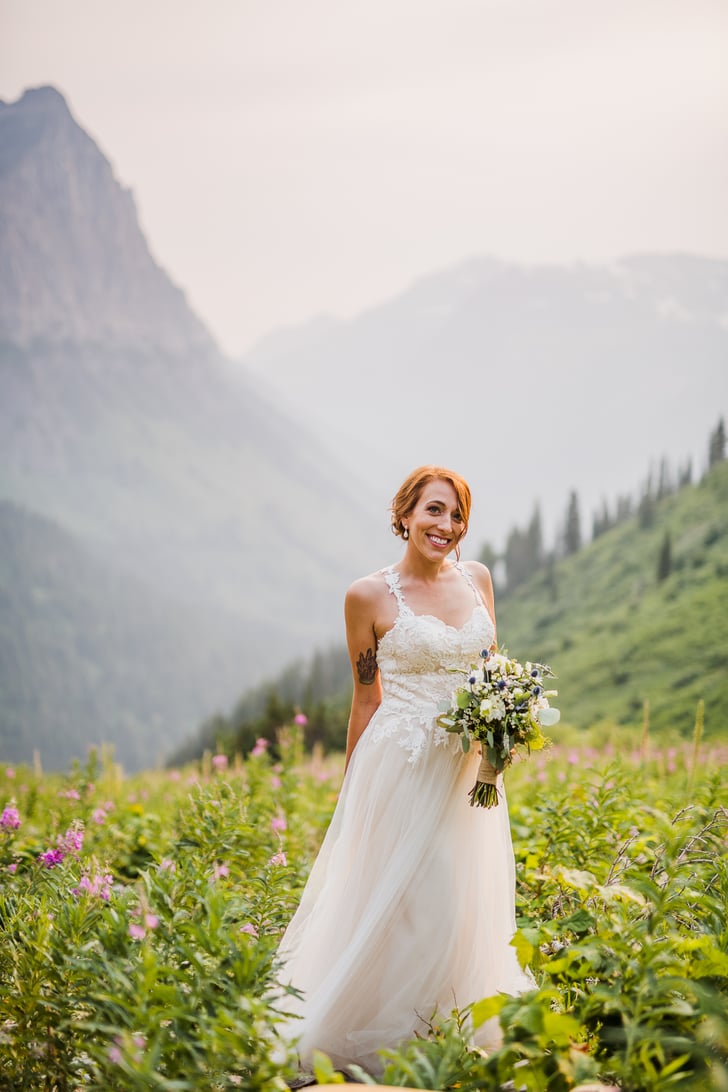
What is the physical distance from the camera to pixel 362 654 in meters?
4.54

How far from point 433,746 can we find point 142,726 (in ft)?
576

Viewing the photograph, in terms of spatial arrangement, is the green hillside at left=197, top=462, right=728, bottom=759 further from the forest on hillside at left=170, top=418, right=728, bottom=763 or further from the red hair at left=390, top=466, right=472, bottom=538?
the red hair at left=390, top=466, right=472, bottom=538

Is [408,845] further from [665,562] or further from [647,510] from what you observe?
[647,510]

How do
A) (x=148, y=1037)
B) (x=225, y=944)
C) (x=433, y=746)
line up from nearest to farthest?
(x=148, y=1037)
(x=225, y=944)
(x=433, y=746)

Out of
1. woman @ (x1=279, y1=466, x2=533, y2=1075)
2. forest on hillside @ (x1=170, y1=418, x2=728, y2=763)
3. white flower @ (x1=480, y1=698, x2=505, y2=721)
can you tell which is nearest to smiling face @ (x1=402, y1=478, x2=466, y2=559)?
woman @ (x1=279, y1=466, x2=533, y2=1075)

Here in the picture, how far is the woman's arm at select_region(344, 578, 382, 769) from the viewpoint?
4484 mm

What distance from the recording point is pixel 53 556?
19875cm

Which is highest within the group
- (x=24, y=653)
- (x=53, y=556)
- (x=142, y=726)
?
(x=53, y=556)

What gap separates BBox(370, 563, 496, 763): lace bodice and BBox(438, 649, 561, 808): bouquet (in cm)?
29

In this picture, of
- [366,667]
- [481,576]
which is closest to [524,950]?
[366,667]

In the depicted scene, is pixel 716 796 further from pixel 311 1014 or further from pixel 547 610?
pixel 547 610

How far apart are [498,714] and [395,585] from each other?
1.03 metres

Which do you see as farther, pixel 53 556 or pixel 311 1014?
pixel 53 556

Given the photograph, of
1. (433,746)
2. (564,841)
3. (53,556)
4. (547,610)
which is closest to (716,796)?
(564,841)
